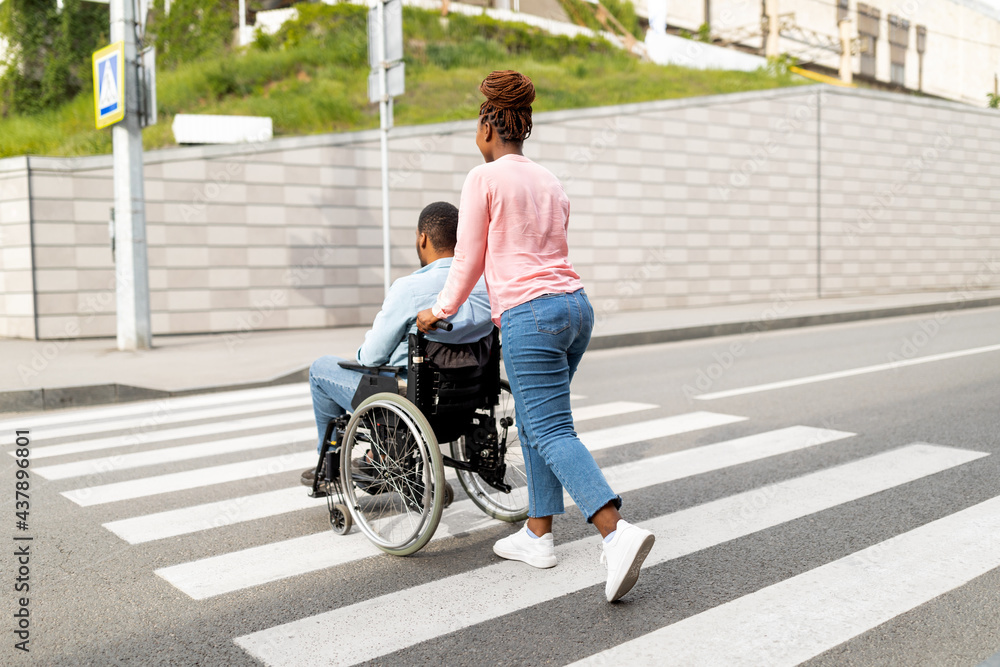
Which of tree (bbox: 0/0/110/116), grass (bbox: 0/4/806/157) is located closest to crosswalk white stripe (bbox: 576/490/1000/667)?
grass (bbox: 0/4/806/157)

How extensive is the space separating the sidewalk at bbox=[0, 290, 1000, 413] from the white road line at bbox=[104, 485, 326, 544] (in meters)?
3.95

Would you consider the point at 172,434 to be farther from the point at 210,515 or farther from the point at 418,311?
the point at 418,311

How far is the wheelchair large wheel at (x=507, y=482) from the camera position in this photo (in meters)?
4.04

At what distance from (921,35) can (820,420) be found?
47.3m

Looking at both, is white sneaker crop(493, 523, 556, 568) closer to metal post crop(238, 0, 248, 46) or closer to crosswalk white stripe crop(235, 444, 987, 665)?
crosswalk white stripe crop(235, 444, 987, 665)

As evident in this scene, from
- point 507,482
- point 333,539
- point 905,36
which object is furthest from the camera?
point 905,36

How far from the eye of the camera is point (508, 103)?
10.7ft

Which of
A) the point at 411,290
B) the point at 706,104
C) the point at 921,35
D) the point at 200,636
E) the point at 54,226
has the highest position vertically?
the point at 921,35

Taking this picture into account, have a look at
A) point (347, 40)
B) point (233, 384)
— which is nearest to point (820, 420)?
point (233, 384)

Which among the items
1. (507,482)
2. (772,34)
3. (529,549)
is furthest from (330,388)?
(772,34)

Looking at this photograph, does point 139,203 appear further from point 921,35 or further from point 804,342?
point 921,35

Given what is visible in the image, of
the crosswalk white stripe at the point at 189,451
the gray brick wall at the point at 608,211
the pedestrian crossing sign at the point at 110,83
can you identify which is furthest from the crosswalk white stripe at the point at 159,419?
the gray brick wall at the point at 608,211

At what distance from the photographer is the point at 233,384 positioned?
8406mm

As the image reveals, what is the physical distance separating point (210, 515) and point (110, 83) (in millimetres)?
7768
